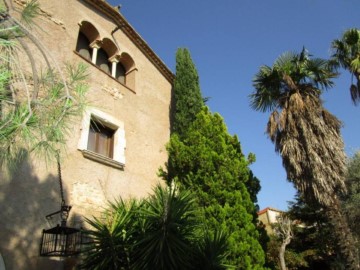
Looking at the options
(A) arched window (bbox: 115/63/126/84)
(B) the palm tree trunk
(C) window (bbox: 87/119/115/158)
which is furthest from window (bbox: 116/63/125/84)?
(B) the palm tree trunk

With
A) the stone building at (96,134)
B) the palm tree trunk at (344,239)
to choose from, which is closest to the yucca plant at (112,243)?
the stone building at (96,134)

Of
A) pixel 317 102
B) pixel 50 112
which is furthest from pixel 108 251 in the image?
pixel 317 102

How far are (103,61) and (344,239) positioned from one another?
883cm

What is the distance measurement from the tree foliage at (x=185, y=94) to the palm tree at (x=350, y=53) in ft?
18.6

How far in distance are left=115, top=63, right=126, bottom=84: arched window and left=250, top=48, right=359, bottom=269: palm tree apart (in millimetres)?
4949

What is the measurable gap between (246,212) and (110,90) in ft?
16.8

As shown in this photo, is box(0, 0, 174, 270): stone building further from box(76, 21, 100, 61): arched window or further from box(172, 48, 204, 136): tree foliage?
box(172, 48, 204, 136): tree foliage

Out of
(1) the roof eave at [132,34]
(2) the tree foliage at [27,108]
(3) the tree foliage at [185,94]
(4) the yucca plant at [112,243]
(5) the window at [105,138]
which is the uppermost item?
(1) the roof eave at [132,34]

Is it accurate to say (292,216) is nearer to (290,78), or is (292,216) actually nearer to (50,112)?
(290,78)

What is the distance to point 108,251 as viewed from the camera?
6.04m

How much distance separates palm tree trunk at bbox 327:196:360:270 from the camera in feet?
28.2

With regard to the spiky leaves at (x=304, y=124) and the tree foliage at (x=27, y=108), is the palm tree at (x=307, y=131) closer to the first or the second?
the spiky leaves at (x=304, y=124)

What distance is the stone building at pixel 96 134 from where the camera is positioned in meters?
6.12

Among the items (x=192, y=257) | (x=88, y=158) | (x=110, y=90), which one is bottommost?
(x=192, y=257)
